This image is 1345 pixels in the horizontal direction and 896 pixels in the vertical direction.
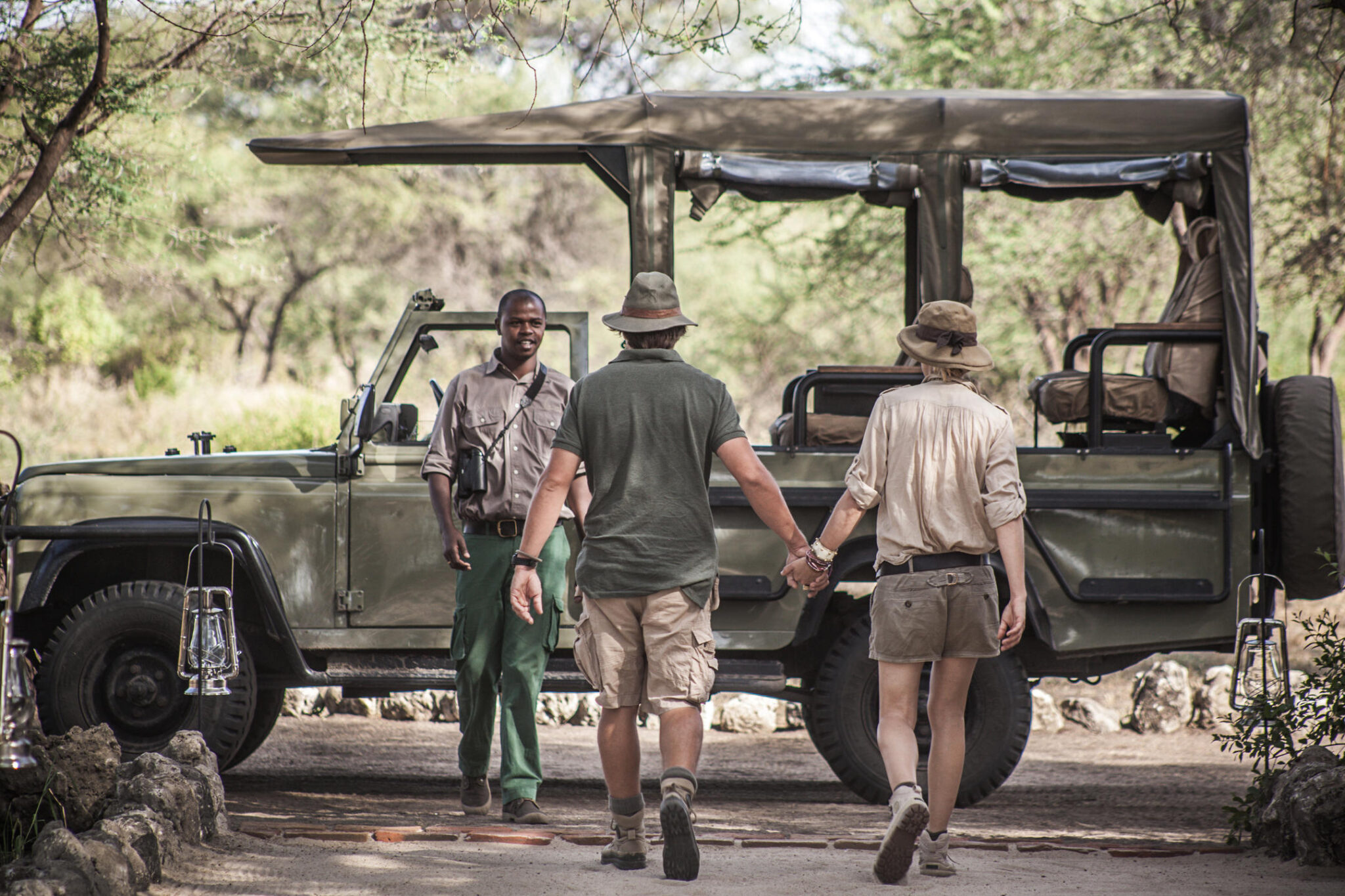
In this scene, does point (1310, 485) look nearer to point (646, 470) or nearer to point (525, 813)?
point (646, 470)

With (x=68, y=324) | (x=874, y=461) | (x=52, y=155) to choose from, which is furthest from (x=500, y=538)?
(x=68, y=324)

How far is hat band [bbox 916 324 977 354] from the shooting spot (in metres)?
4.34

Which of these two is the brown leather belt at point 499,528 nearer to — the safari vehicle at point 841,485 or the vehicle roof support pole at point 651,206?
the safari vehicle at point 841,485

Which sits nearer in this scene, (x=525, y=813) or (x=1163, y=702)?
(x=525, y=813)

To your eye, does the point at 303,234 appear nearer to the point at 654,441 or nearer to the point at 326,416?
the point at 326,416

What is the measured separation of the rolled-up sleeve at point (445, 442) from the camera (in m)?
5.36

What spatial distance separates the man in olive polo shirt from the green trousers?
976 mm

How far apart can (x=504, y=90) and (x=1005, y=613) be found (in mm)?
20840

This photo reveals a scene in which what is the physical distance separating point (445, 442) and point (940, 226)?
225 centimetres

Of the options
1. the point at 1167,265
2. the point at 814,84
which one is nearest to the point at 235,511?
the point at 814,84

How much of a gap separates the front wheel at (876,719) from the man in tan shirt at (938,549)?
1570 mm

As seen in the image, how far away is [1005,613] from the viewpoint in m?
4.27

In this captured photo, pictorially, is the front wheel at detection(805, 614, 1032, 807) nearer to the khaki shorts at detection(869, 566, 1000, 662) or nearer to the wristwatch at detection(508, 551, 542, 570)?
the khaki shorts at detection(869, 566, 1000, 662)

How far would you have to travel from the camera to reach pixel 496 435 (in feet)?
17.6
